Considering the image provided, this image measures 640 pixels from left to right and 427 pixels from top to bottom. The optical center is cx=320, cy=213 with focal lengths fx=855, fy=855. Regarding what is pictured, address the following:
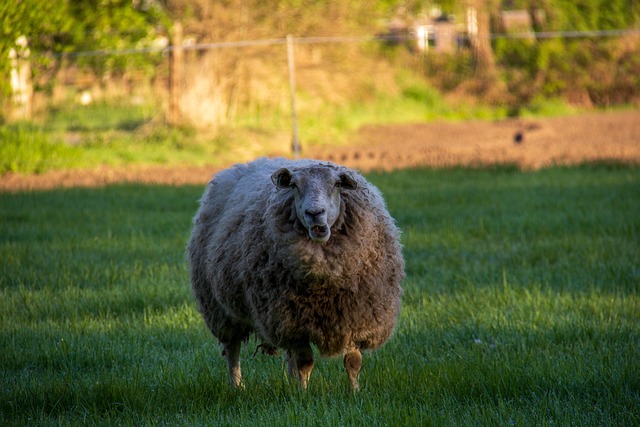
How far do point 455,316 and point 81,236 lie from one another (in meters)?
5.17

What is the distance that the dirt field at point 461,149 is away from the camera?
47.8ft

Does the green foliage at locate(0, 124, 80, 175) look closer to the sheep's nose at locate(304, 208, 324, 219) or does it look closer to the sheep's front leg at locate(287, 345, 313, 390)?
the sheep's front leg at locate(287, 345, 313, 390)

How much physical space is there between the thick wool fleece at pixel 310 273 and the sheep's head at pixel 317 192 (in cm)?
10

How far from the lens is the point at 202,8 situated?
1983 cm

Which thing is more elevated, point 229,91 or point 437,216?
point 229,91

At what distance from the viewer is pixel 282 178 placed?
4852 mm

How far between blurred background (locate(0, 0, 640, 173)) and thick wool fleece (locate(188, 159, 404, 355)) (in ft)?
35.4

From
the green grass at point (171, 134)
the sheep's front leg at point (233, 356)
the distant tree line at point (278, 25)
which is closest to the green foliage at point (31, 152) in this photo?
the green grass at point (171, 134)

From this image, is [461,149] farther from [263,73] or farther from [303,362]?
[303,362]

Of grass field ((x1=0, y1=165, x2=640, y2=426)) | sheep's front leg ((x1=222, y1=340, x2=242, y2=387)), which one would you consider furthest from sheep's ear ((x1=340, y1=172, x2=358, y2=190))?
sheep's front leg ((x1=222, y1=340, x2=242, y2=387))

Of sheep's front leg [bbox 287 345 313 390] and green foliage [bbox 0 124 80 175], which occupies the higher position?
green foliage [bbox 0 124 80 175]

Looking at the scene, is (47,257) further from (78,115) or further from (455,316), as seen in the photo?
(78,115)

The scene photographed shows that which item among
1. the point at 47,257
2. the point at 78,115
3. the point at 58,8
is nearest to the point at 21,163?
the point at 58,8

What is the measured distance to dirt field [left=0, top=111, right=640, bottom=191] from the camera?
14.6 meters
